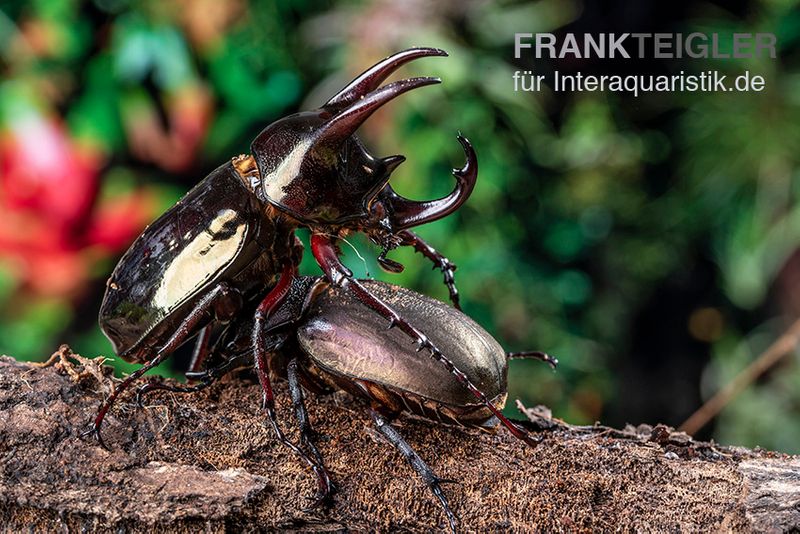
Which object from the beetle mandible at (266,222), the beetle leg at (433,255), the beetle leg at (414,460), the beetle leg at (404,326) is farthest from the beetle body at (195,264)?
the beetle leg at (414,460)

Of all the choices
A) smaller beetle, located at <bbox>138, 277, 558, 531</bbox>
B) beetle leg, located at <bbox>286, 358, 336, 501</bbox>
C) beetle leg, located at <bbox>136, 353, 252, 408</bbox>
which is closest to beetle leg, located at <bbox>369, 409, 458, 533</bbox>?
smaller beetle, located at <bbox>138, 277, 558, 531</bbox>

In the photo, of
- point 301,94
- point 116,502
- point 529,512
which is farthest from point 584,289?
point 116,502

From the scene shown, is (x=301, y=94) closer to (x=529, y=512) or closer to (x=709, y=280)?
(x=709, y=280)

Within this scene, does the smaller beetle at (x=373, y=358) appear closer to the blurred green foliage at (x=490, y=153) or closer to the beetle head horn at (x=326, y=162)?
the beetle head horn at (x=326, y=162)

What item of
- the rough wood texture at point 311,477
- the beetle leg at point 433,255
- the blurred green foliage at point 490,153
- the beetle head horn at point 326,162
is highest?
the blurred green foliage at point 490,153

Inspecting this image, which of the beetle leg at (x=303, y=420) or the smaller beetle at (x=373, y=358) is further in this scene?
the smaller beetle at (x=373, y=358)

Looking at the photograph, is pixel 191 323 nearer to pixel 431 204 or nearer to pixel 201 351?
pixel 201 351

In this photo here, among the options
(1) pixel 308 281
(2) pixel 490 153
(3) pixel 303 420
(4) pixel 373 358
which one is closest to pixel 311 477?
(3) pixel 303 420
